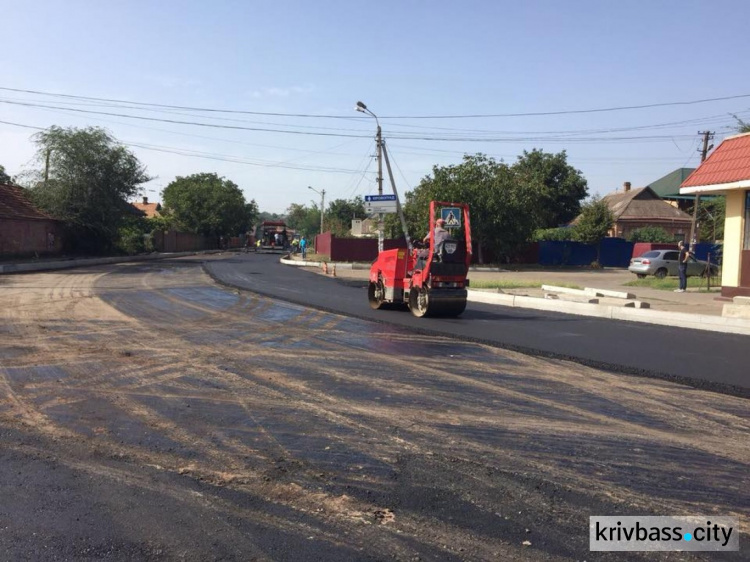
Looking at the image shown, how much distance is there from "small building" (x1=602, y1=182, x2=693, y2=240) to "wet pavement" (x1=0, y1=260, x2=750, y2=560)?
5028cm

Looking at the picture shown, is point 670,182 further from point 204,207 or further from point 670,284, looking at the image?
point 204,207

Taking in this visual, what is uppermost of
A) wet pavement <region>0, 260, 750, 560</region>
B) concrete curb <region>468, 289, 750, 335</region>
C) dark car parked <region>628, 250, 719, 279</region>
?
dark car parked <region>628, 250, 719, 279</region>

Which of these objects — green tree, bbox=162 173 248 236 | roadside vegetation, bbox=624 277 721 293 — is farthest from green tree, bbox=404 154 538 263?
green tree, bbox=162 173 248 236

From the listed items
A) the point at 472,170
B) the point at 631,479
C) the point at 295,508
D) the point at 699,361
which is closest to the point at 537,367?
the point at 699,361

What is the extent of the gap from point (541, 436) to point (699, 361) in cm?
497

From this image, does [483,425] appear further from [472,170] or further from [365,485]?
[472,170]

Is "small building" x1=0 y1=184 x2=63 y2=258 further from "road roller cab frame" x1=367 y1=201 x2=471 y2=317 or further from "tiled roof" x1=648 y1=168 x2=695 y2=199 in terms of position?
"tiled roof" x1=648 y1=168 x2=695 y2=199

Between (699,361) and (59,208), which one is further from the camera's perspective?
(59,208)

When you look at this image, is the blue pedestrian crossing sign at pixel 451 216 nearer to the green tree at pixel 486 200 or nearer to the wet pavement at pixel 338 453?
the wet pavement at pixel 338 453

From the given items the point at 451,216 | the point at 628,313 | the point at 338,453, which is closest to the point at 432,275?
the point at 451,216

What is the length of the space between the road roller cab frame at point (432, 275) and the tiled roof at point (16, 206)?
24.5 metres

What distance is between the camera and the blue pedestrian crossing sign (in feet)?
43.8

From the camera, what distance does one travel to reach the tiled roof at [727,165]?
15.9 m

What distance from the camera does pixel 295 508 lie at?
3.85 metres
